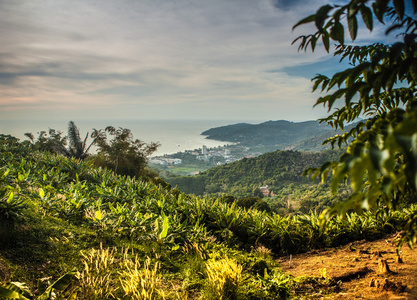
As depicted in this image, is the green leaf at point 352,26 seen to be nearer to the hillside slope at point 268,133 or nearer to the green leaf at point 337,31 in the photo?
the green leaf at point 337,31

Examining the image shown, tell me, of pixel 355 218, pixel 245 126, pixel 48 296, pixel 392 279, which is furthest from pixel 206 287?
pixel 245 126

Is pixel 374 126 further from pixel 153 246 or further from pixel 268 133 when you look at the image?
pixel 268 133

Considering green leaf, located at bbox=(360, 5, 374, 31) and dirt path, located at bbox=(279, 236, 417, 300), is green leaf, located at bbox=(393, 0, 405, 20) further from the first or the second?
dirt path, located at bbox=(279, 236, 417, 300)

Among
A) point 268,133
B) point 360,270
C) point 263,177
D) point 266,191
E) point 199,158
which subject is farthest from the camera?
point 268,133

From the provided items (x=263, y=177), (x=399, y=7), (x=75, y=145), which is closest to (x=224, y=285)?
(x=399, y=7)

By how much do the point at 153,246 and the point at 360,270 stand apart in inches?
97.0

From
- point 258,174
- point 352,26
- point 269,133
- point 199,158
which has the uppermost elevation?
point 269,133

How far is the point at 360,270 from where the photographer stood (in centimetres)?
→ 265

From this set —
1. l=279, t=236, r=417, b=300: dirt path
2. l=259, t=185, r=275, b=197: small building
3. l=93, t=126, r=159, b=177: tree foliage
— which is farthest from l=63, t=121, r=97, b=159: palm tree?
l=259, t=185, r=275, b=197: small building

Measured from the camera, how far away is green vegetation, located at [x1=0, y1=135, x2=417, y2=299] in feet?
7.82

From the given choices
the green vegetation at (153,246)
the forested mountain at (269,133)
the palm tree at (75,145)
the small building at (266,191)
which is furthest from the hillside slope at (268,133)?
the green vegetation at (153,246)

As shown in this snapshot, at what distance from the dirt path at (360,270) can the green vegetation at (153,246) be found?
264mm

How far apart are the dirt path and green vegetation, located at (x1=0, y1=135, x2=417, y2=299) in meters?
0.26

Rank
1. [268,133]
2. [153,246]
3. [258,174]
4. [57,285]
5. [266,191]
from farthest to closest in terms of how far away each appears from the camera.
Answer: [268,133] < [258,174] < [266,191] < [153,246] < [57,285]
